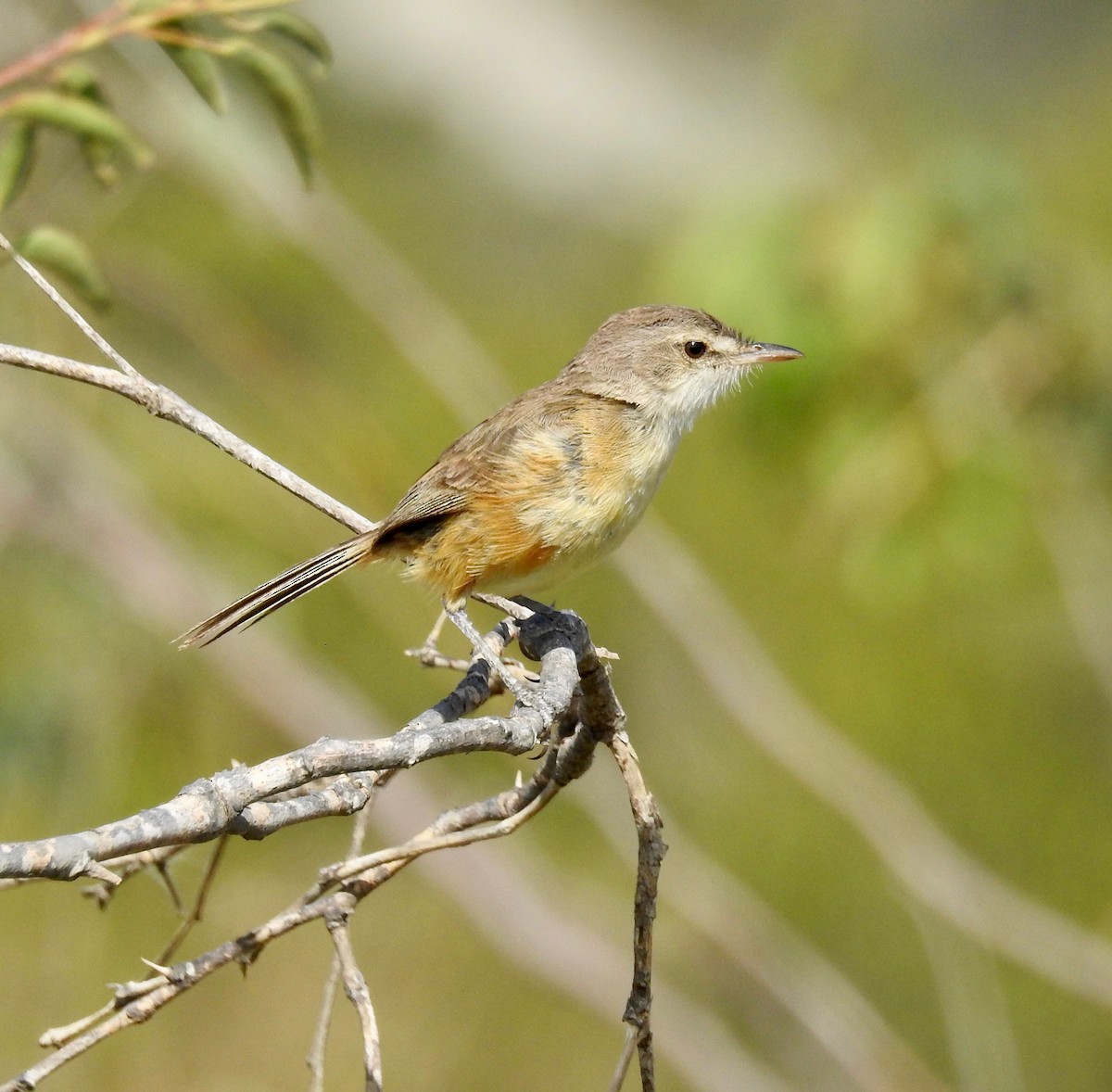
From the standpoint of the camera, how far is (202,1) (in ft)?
9.97

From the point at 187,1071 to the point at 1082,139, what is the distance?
29.3ft

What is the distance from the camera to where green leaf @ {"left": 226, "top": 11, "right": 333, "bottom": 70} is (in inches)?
120

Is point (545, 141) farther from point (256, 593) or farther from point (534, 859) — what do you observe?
point (256, 593)

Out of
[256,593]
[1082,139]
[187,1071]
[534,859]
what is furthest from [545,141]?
[256,593]

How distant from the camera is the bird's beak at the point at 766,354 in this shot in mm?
4398

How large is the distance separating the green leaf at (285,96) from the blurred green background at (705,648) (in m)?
0.91

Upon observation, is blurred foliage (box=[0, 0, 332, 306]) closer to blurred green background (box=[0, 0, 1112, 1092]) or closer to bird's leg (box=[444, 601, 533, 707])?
blurred green background (box=[0, 0, 1112, 1092])

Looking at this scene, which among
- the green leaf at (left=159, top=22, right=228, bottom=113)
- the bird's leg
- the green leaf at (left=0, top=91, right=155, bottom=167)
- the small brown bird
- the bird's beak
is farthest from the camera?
the bird's beak

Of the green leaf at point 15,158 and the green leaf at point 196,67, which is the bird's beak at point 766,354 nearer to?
the green leaf at point 196,67

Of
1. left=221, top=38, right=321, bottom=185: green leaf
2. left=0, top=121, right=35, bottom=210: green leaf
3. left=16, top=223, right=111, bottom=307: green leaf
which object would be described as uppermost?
left=0, top=121, right=35, bottom=210: green leaf

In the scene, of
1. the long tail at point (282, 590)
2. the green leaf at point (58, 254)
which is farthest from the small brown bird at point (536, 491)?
the green leaf at point (58, 254)

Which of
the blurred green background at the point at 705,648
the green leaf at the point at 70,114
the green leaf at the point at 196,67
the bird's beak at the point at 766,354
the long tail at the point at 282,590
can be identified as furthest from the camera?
the blurred green background at the point at 705,648

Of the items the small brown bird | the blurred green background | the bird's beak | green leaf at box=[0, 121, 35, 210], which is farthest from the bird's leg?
the blurred green background

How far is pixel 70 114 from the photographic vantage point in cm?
300
